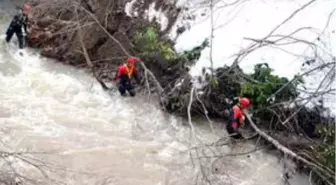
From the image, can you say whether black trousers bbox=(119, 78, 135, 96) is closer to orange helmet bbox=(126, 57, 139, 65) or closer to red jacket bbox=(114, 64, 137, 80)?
red jacket bbox=(114, 64, 137, 80)

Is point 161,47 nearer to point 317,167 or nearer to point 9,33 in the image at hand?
point 9,33

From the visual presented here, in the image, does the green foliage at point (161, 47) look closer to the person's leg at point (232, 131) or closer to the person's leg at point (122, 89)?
the person's leg at point (122, 89)

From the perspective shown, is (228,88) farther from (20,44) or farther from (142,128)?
(20,44)

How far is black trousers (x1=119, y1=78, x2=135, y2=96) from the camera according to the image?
12281 mm

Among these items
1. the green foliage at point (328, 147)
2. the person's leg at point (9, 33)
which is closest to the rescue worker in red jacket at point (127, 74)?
the person's leg at point (9, 33)

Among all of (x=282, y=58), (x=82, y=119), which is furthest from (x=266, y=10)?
(x=82, y=119)

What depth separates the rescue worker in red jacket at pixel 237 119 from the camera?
10477 millimetres

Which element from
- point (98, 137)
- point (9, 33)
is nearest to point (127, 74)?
point (98, 137)

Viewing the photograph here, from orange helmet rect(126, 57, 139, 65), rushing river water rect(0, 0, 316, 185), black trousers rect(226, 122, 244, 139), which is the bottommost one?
rushing river water rect(0, 0, 316, 185)

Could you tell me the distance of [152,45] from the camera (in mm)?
12734

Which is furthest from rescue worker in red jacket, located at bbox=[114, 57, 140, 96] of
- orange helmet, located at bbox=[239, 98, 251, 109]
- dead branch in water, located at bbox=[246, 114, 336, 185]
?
dead branch in water, located at bbox=[246, 114, 336, 185]

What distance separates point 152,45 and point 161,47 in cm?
22

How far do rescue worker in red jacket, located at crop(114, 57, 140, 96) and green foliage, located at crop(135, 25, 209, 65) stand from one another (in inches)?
23.9

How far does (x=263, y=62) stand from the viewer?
1193 cm
